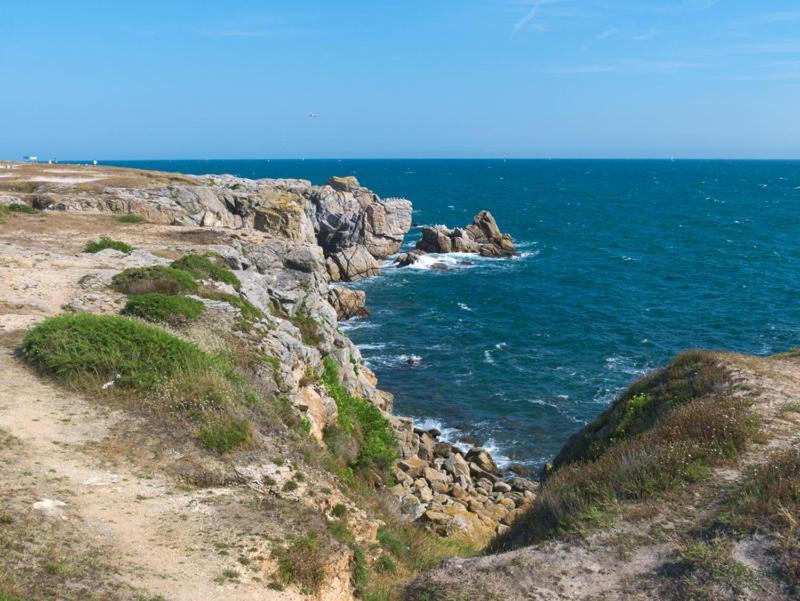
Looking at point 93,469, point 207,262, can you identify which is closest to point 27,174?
point 207,262

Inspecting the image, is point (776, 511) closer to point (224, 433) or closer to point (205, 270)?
point (224, 433)

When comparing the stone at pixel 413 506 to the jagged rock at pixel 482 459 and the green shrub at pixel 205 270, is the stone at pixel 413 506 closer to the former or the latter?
the jagged rock at pixel 482 459

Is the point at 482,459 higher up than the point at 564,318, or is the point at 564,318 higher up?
the point at 564,318

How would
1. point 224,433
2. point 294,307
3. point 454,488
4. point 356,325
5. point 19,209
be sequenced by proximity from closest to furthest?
1. point 224,433
2. point 454,488
3. point 294,307
4. point 19,209
5. point 356,325

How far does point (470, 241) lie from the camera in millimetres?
80000

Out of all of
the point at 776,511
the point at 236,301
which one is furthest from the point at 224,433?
the point at 776,511

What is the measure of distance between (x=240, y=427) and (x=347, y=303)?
3863 cm

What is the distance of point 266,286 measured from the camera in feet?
84.4

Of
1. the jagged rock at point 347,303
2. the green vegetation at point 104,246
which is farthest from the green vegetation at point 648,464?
the jagged rock at point 347,303

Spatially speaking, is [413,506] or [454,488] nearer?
[413,506]

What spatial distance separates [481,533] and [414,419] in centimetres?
1249

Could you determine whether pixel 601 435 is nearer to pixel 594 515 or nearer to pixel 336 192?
pixel 594 515

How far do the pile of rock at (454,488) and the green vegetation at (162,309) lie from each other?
29.4 feet

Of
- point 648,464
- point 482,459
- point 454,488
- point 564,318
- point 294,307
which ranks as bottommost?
point 482,459
